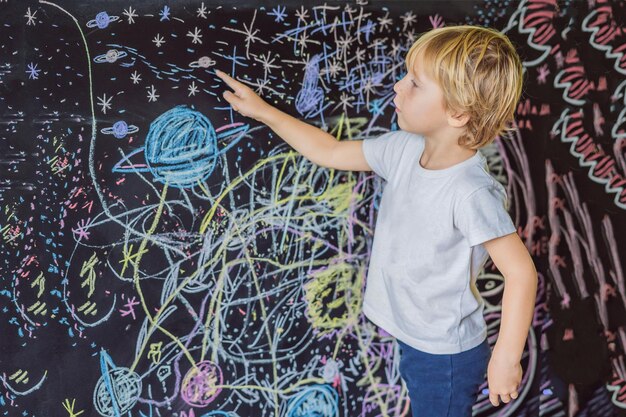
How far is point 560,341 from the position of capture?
145 cm

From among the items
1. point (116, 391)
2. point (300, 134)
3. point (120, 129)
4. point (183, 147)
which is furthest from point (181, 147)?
point (116, 391)

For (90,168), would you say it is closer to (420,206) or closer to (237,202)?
(237,202)

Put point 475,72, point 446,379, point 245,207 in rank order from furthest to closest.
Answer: point 245,207
point 446,379
point 475,72

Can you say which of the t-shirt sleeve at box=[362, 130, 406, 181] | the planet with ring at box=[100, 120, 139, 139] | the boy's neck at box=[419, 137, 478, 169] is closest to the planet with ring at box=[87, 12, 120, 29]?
the planet with ring at box=[100, 120, 139, 139]

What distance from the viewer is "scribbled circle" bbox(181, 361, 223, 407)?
132 centimetres

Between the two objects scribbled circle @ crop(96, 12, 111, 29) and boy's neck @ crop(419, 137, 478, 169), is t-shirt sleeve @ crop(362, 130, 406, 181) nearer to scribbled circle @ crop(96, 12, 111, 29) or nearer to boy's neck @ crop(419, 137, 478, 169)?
boy's neck @ crop(419, 137, 478, 169)

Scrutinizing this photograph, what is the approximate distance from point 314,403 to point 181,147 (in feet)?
1.95

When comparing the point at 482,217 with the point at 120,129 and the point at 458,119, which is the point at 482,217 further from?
the point at 120,129

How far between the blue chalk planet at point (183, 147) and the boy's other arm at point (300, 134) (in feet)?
0.17

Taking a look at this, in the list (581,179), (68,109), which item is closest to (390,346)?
(581,179)

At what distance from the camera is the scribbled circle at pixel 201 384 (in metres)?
1.32

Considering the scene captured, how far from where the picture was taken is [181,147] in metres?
1.28

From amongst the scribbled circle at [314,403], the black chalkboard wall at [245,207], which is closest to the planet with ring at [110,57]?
the black chalkboard wall at [245,207]

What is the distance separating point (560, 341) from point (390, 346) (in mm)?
380
